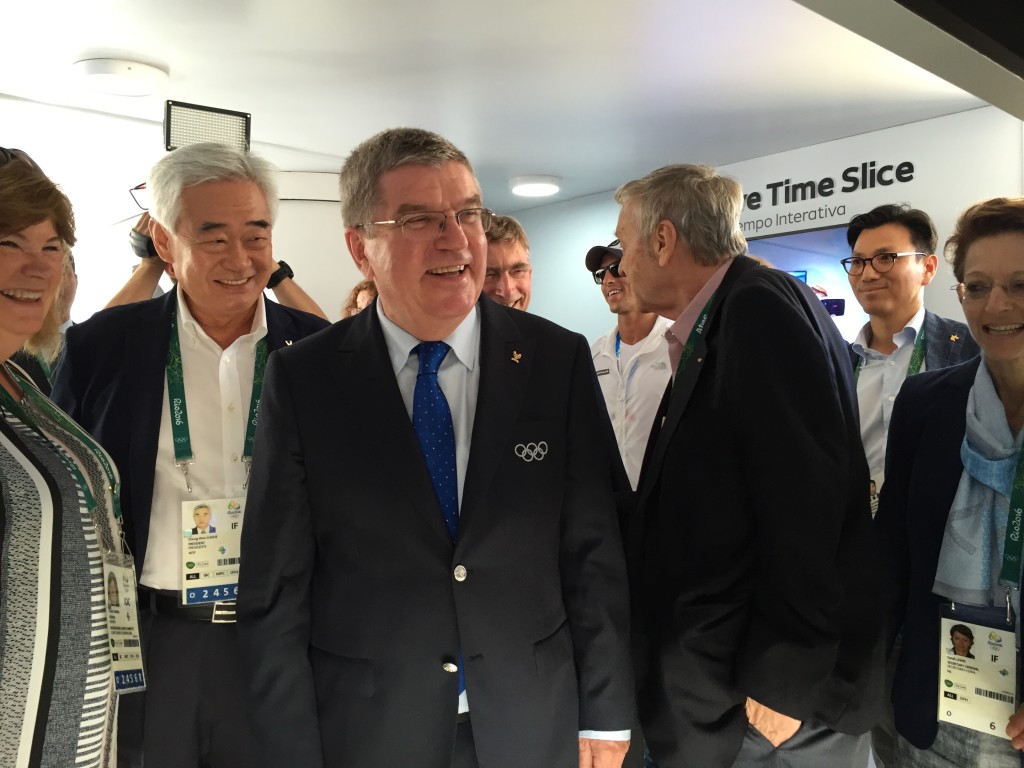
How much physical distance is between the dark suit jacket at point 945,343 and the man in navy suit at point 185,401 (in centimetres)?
239

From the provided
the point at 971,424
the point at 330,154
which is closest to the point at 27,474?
the point at 971,424

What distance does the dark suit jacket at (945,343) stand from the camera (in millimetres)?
3252

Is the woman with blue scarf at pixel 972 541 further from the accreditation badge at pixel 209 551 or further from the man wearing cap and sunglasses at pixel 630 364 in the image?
the accreditation badge at pixel 209 551

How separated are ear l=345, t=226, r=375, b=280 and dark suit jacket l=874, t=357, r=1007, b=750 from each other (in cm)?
135

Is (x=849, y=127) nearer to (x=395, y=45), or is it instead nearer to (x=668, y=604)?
(x=395, y=45)

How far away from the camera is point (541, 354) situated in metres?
1.72

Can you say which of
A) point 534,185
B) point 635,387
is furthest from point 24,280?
point 534,185

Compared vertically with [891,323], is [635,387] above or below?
below

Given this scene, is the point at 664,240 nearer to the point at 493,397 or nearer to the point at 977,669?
the point at 493,397

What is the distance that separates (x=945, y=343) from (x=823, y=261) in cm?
258

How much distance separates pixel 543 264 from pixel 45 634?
732 centimetres

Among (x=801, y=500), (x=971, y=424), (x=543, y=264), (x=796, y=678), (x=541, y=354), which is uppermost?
(x=543, y=264)

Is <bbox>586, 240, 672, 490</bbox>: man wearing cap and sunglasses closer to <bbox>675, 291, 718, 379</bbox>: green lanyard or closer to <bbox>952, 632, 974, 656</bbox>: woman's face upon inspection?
<bbox>675, 291, 718, 379</bbox>: green lanyard

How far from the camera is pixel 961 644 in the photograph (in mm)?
1750
